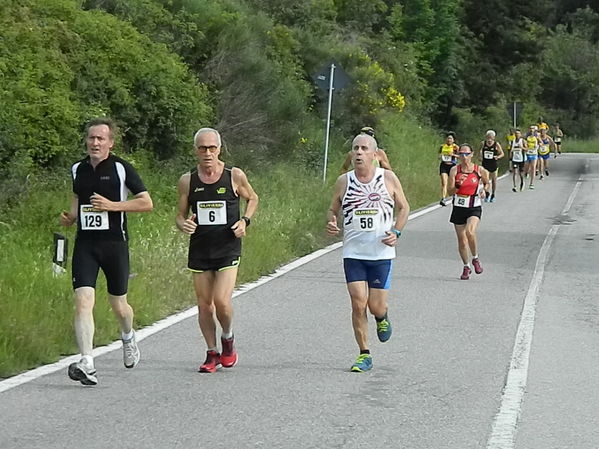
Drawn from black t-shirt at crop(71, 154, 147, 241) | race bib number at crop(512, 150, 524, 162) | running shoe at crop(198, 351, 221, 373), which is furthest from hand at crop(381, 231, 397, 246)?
race bib number at crop(512, 150, 524, 162)

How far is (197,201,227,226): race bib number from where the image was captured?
914 centimetres

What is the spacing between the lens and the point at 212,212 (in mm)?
9148

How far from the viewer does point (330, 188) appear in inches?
969

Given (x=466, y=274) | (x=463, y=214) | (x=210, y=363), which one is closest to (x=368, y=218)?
(x=210, y=363)

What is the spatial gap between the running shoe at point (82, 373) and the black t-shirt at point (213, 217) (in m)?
1.32

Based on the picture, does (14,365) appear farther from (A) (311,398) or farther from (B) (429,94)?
(B) (429,94)

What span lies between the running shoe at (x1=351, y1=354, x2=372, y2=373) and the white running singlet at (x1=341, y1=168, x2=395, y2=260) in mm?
785

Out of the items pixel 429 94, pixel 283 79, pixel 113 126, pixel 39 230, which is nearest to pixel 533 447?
pixel 113 126

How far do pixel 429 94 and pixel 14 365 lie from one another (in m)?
43.6

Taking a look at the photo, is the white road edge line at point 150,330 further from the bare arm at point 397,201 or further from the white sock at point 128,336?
the bare arm at point 397,201

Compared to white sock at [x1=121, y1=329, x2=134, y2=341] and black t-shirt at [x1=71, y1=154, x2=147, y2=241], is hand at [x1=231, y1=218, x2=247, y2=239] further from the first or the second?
white sock at [x1=121, y1=329, x2=134, y2=341]

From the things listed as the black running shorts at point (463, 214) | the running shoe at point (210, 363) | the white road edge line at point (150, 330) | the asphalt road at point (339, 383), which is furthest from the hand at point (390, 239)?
the black running shorts at point (463, 214)

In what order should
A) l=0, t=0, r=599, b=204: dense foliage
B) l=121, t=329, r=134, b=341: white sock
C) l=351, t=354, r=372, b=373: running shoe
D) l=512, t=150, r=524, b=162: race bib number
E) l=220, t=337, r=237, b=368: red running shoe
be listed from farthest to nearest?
1. l=512, t=150, r=524, b=162: race bib number
2. l=0, t=0, r=599, b=204: dense foliage
3. l=220, t=337, r=237, b=368: red running shoe
4. l=351, t=354, r=372, b=373: running shoe
5. l=121, t=329, r=134, b=341: white sock

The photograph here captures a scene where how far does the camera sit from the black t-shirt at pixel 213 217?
914 centimetres
